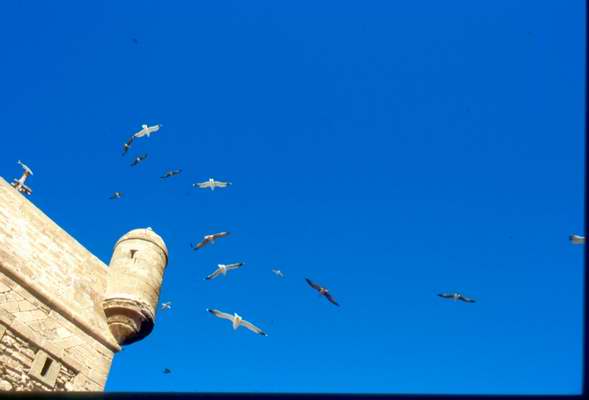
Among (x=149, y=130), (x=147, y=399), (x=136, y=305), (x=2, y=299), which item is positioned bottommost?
(x=147, y=399)

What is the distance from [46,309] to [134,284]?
1.88 metres

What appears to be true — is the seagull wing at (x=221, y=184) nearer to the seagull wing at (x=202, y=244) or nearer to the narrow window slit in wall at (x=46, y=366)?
the seagull wing at (x=202, y=244)

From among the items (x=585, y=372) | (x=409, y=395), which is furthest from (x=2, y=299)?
(x=585, y=372)

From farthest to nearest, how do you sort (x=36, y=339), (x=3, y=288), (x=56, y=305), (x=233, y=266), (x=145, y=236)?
(x=233, y=266) < (x=145, y=236) < (x=56, y=305) < (x=36, y=339) < (x=3, y=288)

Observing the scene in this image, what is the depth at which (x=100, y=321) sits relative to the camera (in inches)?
423

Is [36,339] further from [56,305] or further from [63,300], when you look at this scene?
[63,300]

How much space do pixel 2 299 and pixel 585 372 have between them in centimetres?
934

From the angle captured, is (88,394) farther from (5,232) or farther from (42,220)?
(42,220)

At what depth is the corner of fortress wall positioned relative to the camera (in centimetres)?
905

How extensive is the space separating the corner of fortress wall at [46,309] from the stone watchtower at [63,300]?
0.7 inches

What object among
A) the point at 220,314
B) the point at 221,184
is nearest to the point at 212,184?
the point at 221,184

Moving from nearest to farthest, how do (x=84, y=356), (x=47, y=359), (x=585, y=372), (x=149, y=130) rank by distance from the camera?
1. (x=585, y=372)
2. (x=47, y=359)
3. (x=84, y=356)
4. (x=149, y=130)

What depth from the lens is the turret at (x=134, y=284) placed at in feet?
36.0

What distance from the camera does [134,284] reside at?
11.3 m
